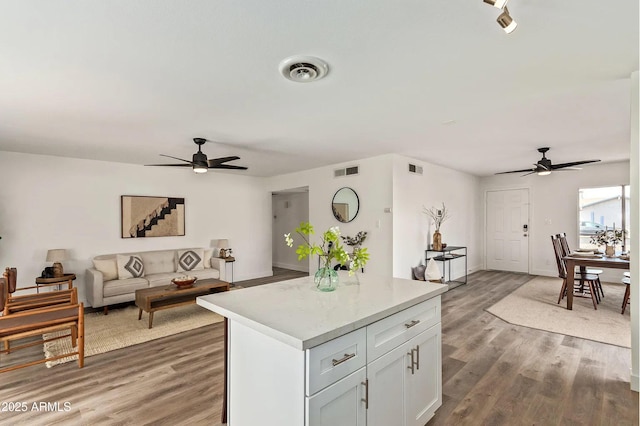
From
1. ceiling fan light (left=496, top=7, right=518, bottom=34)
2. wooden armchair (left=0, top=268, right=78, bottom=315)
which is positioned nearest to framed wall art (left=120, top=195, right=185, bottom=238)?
wooden armchair (left=0, top=268, right=78, bottom=315)

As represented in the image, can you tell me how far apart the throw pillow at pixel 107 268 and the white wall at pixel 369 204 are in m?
3.49

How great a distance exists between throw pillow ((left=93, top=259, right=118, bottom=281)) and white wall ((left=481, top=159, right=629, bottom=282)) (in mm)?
8296

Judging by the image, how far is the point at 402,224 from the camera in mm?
5289

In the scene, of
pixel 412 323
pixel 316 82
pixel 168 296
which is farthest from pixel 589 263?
pixel 168 296

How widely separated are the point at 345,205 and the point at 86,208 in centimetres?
433

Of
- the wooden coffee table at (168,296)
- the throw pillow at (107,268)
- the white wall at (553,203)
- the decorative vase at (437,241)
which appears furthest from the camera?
the white wall at (553,203)

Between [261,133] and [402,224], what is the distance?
9.26 feet

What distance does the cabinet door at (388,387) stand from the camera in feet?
5.15

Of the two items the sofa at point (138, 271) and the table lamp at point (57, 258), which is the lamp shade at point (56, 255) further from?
the sofa at point (138, 271)

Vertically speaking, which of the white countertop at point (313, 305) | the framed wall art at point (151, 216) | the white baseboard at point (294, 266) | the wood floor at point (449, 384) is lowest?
the white baseboard at point (294, 266)

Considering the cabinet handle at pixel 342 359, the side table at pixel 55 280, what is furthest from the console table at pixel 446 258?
the side table at pixel 55 280

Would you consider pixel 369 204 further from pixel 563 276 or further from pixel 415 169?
pixel 563 276

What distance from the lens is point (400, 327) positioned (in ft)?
5.81

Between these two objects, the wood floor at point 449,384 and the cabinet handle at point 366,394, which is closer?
the cabinet handle at point 366,394
